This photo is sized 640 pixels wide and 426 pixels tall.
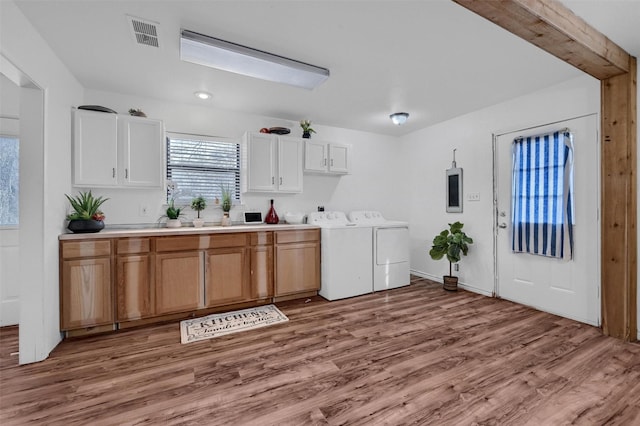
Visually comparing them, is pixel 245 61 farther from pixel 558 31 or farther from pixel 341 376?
pixel 341 376

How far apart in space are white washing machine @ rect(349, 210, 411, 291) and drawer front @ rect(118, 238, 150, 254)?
2.64 meters

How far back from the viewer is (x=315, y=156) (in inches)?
158

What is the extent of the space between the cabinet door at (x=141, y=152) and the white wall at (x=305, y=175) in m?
0.31

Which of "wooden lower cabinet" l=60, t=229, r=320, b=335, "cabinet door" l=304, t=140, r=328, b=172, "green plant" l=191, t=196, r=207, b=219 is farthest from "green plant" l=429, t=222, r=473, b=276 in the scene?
"green plant" l=191, t=196, r=207, b=219

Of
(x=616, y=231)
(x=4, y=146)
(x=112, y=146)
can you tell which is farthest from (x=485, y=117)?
(x=4, y=146)

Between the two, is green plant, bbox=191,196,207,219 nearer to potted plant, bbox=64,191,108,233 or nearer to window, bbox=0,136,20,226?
potted plant, bbox=64,191,108,233

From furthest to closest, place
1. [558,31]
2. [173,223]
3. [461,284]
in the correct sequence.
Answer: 1. [461,284]
2. [173,223]
3. [558,31]

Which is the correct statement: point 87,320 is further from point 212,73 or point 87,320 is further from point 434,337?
point 434,337

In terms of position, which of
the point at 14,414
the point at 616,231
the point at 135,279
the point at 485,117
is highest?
the point at 485,117

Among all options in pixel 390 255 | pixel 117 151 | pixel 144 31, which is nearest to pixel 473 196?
pixel 390 255

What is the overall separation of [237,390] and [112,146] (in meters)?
2.68

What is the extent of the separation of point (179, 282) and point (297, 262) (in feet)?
4.46

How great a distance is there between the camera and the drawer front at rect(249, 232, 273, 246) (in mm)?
3260

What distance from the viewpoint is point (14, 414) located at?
5.20ft
